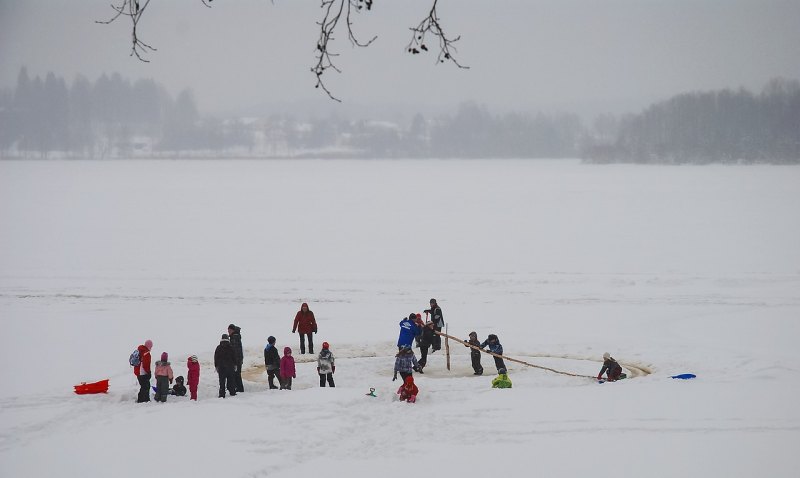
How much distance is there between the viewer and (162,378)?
13.9 meters

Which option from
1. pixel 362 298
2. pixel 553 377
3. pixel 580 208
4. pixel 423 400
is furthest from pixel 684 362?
pixel 580 208

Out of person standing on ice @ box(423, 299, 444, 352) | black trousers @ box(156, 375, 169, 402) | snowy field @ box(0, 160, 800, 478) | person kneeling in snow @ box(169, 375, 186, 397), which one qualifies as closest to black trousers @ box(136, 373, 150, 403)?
black trousers @ box(156, 375, 169, 402)

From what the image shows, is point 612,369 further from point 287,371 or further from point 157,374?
point 157,374

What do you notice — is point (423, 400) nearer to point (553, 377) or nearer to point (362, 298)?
point (553, 377)

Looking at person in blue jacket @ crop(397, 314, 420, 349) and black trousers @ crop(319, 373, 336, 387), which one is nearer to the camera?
black trousers @ crop(319, 373, 336, 387)

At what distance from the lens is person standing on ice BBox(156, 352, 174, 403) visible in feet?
45.5

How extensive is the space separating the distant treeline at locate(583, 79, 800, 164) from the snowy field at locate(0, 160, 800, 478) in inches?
4273

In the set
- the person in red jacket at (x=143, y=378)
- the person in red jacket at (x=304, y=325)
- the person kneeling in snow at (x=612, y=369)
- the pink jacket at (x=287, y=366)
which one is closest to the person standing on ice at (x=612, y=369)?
the person kneeling in snow at (x=612, y=369)

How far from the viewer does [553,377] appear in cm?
1650

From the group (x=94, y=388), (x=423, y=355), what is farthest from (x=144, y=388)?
(x=423, y=355)

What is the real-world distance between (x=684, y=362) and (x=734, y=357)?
108cm

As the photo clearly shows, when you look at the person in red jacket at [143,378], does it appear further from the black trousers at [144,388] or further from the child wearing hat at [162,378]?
the child wearing hat at [162,378]

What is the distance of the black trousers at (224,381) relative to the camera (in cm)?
1422

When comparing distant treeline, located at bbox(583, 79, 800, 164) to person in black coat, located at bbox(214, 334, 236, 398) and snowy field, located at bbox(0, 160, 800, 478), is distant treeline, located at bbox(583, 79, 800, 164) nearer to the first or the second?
snowy field, located at bbox(0, 160, 800, 478)
